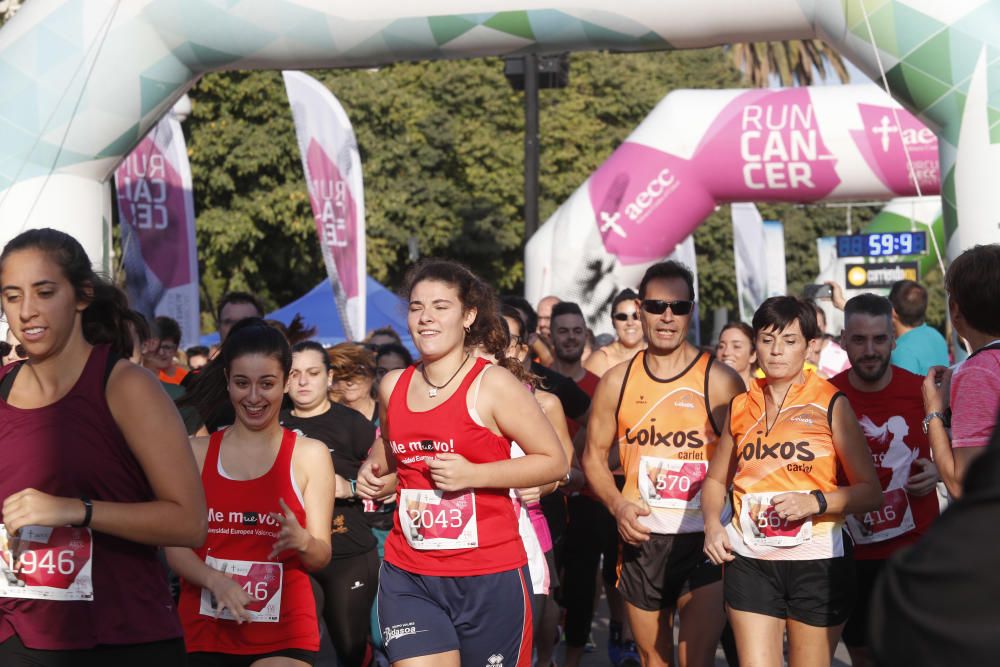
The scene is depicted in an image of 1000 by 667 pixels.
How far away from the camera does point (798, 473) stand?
4895 mm

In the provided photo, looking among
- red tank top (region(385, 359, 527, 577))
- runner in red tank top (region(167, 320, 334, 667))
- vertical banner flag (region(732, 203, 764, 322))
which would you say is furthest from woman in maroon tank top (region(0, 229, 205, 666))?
vertical banner flag (region(732, 203, 764, 322))

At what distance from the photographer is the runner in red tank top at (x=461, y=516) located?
415 centimetres

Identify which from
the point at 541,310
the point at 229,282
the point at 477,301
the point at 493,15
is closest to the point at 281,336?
the point at 477,301

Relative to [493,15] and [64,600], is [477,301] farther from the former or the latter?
[493,15]

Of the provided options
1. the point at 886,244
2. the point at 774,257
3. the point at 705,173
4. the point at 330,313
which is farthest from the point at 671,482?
the point at 774,257

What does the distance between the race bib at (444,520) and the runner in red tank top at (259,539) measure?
33 centimetres

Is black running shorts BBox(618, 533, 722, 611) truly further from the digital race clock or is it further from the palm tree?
the palm tree

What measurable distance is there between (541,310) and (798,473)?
6.20 meters

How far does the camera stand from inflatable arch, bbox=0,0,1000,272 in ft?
26.2

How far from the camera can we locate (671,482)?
17.8 ft

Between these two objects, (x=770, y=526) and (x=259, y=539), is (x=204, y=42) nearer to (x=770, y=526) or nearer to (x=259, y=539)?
(x=259, y=539)

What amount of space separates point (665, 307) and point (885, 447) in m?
1.09

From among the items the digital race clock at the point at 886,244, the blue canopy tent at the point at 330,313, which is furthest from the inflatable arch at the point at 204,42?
the digital race clock at the point at 886,244

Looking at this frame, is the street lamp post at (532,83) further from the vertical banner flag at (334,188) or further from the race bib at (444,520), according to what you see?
the race bib at (444,520)
